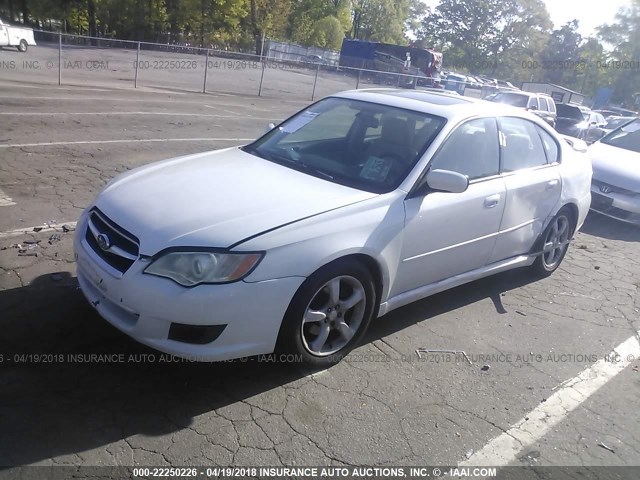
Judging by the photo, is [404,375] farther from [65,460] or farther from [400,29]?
[400,29]

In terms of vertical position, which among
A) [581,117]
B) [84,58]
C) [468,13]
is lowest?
[84,58]

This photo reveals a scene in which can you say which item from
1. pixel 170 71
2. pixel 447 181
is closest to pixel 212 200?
pixel 447 181

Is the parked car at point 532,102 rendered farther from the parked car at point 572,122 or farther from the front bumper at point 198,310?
the front bumper at point 198,310

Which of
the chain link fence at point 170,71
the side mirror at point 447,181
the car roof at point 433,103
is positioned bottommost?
the chain link fence at point 170,71

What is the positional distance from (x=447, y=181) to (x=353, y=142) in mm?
932

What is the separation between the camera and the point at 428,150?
394 cm

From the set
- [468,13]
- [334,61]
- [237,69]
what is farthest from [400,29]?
[237,69]

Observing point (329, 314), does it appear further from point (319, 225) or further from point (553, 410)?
point (553, 410)

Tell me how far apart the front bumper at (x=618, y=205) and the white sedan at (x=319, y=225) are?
3.50 metres

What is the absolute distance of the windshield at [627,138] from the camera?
9.55 meters

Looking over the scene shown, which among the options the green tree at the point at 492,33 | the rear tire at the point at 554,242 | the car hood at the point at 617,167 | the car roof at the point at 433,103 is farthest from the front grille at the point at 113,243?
the green tree at the point at 492,33

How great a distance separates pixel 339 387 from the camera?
340 centimetres

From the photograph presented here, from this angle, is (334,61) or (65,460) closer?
(65,460)

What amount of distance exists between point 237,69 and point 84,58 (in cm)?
839
